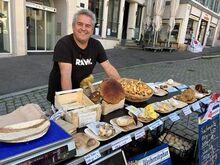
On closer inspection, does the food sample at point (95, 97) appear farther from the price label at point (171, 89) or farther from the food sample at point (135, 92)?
the price label at point (171, 89)

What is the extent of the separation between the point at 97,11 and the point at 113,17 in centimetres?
179

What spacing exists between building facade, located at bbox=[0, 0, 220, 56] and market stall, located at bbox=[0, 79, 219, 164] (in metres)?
8.14

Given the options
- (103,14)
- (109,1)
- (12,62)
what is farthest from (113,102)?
(109,1)

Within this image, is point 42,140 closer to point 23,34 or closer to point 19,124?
point 19,124

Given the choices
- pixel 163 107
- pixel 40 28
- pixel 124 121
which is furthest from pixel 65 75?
pixel 40 28

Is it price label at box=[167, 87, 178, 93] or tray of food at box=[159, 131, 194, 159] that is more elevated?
price label at box=[167, 87, 178, 93]

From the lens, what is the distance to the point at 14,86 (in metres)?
5.50

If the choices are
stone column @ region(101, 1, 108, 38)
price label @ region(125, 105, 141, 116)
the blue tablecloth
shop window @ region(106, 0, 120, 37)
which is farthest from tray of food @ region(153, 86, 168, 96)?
shop window @ region(106, 0, 120, 37)

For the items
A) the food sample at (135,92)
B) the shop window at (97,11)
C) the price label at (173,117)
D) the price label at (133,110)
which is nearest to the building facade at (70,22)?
the shop window at (97,11)

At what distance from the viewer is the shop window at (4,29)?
28.6ft

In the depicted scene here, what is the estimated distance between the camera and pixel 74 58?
7.33 ft

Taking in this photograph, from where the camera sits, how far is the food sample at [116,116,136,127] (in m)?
1.71

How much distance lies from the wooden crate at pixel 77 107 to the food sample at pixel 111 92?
13 cm

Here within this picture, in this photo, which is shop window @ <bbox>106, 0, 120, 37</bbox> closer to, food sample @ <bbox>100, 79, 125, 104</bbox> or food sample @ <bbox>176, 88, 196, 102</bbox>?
food sample @ <bbox>176, 88, 196, 102</bbox>
